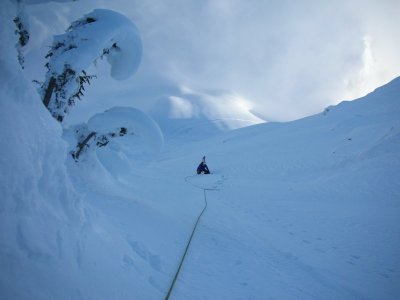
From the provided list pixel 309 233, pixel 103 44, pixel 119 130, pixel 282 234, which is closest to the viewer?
pixel 103 44

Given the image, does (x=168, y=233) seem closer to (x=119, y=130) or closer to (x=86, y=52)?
(x=86, y=52)

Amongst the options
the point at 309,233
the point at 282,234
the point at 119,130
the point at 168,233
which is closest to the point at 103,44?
the point at 119,130

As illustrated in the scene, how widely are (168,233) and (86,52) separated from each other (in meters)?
4.94

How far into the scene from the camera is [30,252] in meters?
2.24

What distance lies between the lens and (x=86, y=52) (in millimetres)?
6309

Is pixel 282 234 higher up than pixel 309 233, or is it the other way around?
pixel 309 233

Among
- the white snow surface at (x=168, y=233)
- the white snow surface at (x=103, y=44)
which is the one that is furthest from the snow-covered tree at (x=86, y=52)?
the white snow surface at (x=168, y=233)

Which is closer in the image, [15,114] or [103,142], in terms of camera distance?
[15,114]

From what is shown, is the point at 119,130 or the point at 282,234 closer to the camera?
the point at 282,234

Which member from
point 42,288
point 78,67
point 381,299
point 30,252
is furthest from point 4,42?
point 381,299

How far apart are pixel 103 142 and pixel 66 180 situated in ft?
23.6

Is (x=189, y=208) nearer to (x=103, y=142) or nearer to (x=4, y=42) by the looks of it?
(x=103, y=142)

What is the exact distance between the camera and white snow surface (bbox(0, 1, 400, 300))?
7.85 feet

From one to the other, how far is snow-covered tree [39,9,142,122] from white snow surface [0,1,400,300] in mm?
2909
